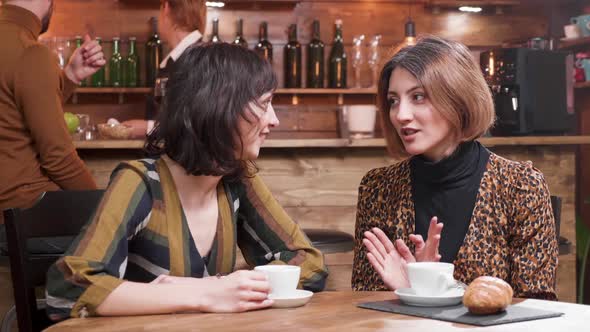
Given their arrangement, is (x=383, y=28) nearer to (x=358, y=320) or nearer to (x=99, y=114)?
(x=99, y=114)

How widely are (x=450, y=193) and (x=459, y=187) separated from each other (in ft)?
0.08

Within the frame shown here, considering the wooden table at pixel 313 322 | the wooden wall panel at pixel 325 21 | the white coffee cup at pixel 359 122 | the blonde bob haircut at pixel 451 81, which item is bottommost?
the wooden table at pixel 313 322

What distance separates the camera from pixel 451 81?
6.50ft

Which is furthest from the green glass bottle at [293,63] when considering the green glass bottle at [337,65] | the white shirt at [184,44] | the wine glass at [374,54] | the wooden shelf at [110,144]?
the wooden shelf at [110,144]

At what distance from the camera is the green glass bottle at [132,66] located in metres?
5.47

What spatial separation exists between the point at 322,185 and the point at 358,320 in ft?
7.52

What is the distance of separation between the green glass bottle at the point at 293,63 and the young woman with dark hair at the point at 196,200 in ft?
12.7

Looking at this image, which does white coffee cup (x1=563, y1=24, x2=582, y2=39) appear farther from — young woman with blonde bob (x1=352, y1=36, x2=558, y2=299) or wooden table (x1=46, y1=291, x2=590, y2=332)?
wooden table (x1=46, y1=291, x2=590, y2=332)

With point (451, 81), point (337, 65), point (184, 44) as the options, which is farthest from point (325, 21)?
point (451, 81)

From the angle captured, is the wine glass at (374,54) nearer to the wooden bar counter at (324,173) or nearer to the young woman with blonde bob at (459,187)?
the wooden bar counter at (324,173)

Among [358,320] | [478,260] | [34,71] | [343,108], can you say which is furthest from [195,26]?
[358,320]

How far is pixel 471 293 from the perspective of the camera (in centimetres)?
135

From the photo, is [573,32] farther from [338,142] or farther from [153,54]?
[153,54]

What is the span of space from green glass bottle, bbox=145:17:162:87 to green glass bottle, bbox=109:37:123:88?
0.17 metres
